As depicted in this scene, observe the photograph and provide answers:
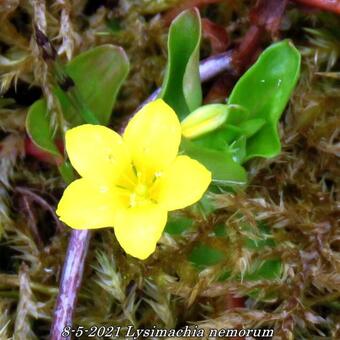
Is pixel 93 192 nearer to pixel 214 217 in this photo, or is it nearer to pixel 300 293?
pixel 214 217

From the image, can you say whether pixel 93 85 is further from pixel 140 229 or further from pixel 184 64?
pixel 140 229

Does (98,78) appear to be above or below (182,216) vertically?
above

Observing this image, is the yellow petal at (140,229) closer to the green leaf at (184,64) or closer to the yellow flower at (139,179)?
the yellow flower at (139,179)

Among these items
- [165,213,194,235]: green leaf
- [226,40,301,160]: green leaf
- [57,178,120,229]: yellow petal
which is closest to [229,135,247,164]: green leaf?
[226,40,301,160]: green leaf

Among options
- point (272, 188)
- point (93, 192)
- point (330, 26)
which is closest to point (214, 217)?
point (272, 188)

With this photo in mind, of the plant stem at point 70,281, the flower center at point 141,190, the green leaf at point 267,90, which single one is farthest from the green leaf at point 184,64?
the plant stem at point 70,281

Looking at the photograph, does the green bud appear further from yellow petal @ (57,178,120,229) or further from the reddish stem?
the reddish stem

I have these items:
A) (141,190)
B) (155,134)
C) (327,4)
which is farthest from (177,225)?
(327,4)
